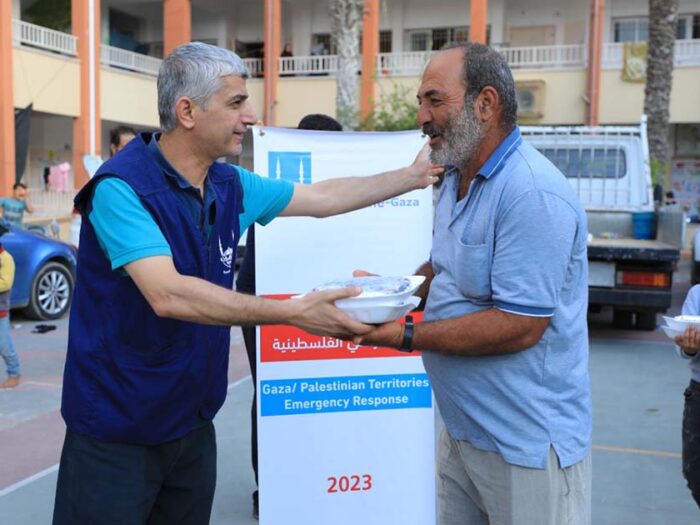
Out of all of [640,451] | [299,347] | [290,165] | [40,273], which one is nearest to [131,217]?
[290,165]

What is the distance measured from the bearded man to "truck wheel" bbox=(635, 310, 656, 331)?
804cm

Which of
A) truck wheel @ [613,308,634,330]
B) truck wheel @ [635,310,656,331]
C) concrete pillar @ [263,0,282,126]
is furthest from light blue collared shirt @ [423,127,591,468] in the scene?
concrete pillar @ [263,0,282,126]

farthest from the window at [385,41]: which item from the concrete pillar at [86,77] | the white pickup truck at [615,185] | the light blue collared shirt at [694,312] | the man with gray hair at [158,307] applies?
the man with gray hair at [158,307]

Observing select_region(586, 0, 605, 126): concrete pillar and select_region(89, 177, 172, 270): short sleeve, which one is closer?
select_region(89, 177, 172, 270): short sleeve

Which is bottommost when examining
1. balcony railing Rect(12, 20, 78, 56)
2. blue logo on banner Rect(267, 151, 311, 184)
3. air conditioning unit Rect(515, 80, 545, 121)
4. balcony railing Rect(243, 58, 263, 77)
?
blue logo on banner Rect(267, 151, 311, 184)

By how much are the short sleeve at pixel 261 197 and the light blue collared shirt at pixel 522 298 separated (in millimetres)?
854

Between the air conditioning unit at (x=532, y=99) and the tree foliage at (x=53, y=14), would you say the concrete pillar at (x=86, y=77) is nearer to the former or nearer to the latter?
the tree foliage at (x=53, y=14)

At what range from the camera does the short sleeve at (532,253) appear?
204 centimetres

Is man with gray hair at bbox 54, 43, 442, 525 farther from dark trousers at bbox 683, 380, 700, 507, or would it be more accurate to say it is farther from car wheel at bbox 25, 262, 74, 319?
car wheel at bbox 25, 262, 74, 319

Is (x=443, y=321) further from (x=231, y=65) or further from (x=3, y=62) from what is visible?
(x=3, y=62)

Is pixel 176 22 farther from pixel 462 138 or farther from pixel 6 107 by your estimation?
pixel 462 138

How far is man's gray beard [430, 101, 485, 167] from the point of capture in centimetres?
224

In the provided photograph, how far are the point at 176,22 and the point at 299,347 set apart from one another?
77.3ft

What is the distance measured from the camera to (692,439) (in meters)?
3.23
